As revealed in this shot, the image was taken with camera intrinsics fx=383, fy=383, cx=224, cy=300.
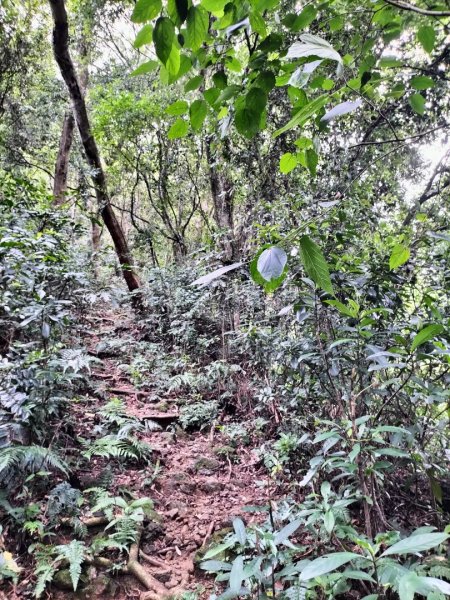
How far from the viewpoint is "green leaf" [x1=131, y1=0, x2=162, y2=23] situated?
723mm

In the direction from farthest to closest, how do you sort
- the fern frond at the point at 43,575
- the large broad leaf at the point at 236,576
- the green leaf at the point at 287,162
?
1. the fern frond at the point at 43,575
2. the large broad leaf at the point at 236,576
3. the green leaf at the point at 287,162

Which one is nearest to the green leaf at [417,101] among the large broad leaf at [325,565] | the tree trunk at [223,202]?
the large broad leaf at [325,565]

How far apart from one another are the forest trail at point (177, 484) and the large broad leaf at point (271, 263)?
8.02 ft

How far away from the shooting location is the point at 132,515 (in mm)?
2887

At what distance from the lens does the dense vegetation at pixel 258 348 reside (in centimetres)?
106

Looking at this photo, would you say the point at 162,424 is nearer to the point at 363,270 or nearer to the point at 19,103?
the point at 363,270

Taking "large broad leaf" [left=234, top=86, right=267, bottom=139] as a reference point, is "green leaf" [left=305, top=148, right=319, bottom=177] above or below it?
below

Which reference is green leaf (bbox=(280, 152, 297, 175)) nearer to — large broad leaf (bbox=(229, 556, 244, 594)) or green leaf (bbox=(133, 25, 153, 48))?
green leaf (bbox=(133, 25, 153, 48))

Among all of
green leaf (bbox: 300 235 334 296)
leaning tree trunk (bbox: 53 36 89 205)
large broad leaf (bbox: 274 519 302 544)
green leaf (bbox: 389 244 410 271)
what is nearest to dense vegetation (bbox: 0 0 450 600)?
green leaf (bbox: 300 235 334 296)

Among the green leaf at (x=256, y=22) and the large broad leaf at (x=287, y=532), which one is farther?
the large broad leaf at (x=287, y=532)

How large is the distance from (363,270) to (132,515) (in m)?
2.46

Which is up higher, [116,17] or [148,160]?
[116,17]

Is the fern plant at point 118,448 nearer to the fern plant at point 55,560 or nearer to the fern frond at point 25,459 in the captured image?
the fern frond at point 25,459

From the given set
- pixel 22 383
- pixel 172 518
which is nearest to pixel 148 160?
pixel 22 383
